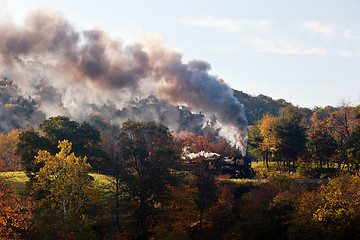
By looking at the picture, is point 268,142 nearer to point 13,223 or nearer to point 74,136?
point 74,136

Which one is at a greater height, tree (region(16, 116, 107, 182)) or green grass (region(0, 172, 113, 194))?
tree (region(16, 116, 107, 182))

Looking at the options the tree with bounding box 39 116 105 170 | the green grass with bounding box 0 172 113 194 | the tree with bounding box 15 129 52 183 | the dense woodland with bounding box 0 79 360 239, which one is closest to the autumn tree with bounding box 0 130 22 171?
the green grass with bounding box 0 172 113 194

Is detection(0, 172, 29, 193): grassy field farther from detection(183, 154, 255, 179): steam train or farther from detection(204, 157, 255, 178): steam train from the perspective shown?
detection(204, 157, 255, 178): steam train

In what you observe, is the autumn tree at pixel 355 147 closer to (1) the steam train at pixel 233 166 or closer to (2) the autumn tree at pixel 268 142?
(2) the autumn tree at pixel 268 142

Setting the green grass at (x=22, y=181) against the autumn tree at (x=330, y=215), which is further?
the green grass at (x=22, y=181)

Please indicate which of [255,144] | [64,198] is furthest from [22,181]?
[255,144]

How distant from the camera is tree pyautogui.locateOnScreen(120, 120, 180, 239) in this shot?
30.7 meters

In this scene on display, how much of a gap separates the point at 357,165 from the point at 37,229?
42.1m

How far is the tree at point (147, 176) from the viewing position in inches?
1210

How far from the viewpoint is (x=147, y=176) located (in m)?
33.0

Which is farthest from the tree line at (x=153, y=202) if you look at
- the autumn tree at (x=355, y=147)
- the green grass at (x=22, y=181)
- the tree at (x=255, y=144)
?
the tree at (x=255, y=144)

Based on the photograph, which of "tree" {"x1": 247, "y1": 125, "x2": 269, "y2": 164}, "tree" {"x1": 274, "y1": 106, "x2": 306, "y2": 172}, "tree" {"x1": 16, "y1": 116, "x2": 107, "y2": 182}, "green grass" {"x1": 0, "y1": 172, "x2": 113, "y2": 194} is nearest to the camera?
"tree" {"x1": 16, "y1": 116, "x2": 107, "y2": 182}

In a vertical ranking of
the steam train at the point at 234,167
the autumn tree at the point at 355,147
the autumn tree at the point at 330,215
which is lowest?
the autumn tree at the point at 330,215

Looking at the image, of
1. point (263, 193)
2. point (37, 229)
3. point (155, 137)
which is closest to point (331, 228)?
point (263, 193)
